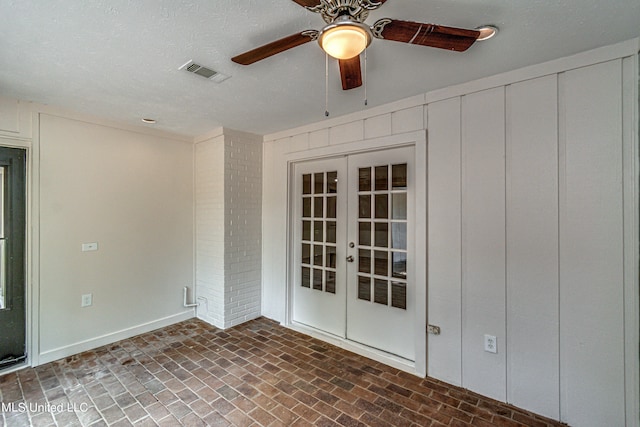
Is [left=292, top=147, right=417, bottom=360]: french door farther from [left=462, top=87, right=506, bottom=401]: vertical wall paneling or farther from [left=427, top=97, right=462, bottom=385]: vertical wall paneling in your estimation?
[left=462, top=87, right=506, bottom=401]: vertical wall paneling

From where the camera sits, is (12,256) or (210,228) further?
(210,228)

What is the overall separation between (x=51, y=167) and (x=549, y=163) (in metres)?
4.38

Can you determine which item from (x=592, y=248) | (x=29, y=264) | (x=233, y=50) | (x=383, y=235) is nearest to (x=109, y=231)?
(x=29, y=264)

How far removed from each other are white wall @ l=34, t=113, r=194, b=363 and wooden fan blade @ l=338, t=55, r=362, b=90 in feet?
9.54

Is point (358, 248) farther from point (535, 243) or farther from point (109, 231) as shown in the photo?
point (109, 231)

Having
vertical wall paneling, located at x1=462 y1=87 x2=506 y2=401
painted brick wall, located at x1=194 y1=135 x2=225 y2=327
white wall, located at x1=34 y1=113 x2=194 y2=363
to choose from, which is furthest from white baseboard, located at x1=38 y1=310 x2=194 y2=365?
vertical wall paneling, located at x1=462 y1=87 x2=506 y2=401

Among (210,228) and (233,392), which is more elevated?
(210,228)

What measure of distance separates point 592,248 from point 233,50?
2663mm

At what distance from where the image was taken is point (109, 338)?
128 inches

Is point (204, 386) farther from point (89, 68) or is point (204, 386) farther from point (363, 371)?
point (89, 68)

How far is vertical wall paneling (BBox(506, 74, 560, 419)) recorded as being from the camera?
2.03 m

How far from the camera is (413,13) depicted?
4.98ft

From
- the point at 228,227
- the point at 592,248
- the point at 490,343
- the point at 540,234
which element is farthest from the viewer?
the point at 228,227

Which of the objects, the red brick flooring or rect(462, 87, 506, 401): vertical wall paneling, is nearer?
the red brick flooring
